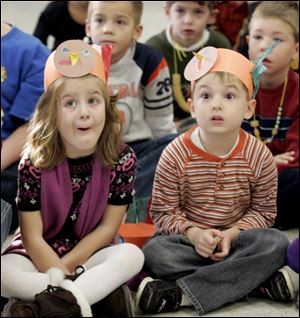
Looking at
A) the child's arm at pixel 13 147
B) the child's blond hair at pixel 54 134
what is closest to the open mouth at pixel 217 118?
the child's blond hair at pixel 54 134

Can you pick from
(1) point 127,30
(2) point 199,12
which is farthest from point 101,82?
(2) point 199,12

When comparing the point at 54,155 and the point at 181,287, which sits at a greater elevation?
the point at 54,155

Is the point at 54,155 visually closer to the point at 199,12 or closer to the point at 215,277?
the point at 215,277

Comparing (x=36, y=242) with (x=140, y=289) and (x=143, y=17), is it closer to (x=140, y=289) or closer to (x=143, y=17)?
(x=140, y=289)

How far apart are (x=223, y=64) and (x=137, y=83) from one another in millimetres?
521

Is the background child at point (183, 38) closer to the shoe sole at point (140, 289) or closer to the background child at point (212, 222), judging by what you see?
the background child at point (212, 222)

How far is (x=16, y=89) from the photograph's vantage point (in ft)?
4.54

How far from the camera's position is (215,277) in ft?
3.78

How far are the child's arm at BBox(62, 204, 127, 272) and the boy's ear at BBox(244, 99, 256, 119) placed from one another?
0.23m

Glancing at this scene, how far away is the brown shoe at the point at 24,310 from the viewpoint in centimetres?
95

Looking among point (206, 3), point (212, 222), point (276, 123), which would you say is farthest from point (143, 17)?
point (212, 222)

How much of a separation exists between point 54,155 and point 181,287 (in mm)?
274

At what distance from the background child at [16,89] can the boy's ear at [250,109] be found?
14.6 inches

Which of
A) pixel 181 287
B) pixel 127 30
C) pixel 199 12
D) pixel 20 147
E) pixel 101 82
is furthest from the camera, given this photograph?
pixel 199 12
